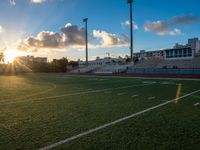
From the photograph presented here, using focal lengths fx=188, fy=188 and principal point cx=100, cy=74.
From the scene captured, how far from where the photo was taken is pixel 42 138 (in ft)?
12.1

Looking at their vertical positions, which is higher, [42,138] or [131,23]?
[131,23]

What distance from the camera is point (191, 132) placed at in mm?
3969

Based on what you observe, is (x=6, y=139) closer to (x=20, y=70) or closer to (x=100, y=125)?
(x=100, y=125)

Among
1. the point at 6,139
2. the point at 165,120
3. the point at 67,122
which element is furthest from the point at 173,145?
the point at 6,139

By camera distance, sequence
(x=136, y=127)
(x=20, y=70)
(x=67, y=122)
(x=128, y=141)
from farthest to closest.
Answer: (x=20, y=70)
(x=67, y=122)
(x=136, y=127)
(x=128, y=141)

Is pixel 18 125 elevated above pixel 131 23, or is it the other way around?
pixel 131 23

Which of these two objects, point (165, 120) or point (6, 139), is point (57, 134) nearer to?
point (6, 139)

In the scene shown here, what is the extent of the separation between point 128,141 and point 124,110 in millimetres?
2538

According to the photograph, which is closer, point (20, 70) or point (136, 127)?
point (136, 127)

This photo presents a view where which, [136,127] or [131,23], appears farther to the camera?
[131,23]

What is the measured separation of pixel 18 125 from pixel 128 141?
8.90ft

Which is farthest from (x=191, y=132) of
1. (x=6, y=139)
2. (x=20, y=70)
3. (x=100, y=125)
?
(x=20, y=70)

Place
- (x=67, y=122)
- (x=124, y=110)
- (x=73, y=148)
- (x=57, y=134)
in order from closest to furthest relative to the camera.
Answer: (x=73, y=148)
(x=57, y=134)
(x=67, y=122)
(x=124, y=110)

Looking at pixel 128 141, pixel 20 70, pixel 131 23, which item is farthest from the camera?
pixel 20 70
